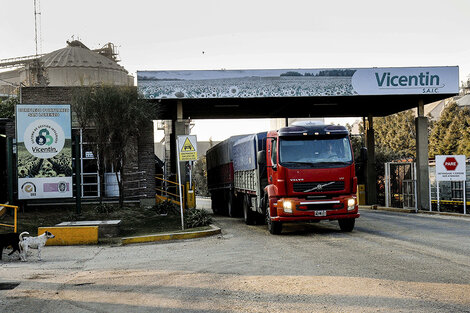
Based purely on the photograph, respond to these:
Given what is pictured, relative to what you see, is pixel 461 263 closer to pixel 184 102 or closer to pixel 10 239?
pixel 10 239

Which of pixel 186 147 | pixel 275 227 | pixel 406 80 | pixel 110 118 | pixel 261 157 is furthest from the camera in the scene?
pixel 406 80

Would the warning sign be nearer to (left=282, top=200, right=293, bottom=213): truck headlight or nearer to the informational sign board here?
(left=282, top=200, right=293, bottom=213): truck headlight

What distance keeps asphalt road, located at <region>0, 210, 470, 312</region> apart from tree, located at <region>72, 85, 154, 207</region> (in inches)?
320

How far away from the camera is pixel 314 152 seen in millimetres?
15734

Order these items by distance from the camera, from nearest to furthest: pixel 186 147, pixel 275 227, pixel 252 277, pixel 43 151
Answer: pixel 252 277, pixel 275 227, pixel 186 147, pixel 43 151

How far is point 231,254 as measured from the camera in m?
11.9

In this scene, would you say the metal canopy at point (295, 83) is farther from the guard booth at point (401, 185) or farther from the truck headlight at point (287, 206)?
the truck headlight at point (287, 206)

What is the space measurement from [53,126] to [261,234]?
26.8 feet

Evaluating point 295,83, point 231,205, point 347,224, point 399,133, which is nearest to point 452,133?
point 399,133

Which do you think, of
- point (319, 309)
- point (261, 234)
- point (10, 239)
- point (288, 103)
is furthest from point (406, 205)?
point (319, 309)

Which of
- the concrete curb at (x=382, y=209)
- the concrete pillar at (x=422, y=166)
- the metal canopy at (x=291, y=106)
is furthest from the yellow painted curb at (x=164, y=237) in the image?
the concrete pillar at (x=422, y=166)

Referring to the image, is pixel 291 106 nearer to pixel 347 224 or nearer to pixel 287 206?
pixel 347 224

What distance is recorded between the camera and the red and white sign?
24.7 metres

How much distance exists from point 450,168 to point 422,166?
4.19 meters
